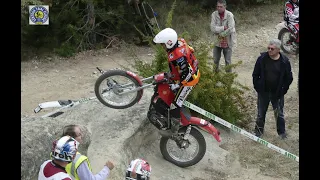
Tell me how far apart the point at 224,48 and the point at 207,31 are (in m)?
4.69

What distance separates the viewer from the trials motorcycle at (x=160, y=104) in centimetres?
636

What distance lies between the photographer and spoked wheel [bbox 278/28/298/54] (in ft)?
38.5

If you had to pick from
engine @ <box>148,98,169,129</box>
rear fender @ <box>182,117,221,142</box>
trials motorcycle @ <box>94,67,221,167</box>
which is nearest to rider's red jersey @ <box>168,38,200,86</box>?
trials motorcycle @ <box>94,67,221,167</box>

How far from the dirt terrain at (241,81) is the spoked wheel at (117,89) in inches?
39.0

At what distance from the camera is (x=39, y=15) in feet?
41.4

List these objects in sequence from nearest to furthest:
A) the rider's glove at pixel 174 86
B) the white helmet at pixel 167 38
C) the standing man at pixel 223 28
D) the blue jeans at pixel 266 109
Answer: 1. the white helmet at pixel 167 38
2. the rider's glove at pixel 174 86
3. the blue jeans at pixel 266 109
4. the standing man at pixel 223 28

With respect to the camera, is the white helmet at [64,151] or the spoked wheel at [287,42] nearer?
the white helmet at [64,151]

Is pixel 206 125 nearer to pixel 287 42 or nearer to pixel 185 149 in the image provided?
pixel 185 149

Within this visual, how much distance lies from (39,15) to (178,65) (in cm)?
774

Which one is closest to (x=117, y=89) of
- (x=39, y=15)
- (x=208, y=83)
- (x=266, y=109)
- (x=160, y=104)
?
(x=160, y=104)

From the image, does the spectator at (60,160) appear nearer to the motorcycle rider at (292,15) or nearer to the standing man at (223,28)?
the standing man at (223,28)

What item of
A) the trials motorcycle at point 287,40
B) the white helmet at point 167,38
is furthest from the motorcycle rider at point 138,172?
the trials motorcycle at point 287,40

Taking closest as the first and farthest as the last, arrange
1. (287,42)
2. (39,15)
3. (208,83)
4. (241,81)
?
(208,83) < (241,81) < (287,42) < (39,15)

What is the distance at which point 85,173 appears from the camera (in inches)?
158
